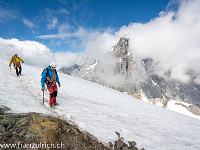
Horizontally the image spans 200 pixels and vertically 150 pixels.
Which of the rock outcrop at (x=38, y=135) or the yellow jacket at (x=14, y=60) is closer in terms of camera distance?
the rock outcrop at (x=38, y=135)

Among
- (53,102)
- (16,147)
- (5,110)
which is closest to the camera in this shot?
(16,147)

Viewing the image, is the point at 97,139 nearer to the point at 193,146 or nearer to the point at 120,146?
the point at 120,146

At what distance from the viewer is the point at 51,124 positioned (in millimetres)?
4867

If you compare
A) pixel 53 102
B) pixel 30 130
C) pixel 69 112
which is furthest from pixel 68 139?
pixel 53 102

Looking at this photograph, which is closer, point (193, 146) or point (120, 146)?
point (120, 146)

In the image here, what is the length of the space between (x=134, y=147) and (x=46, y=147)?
382 cm

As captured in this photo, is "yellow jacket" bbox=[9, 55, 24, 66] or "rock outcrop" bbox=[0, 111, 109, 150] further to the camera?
"yellow jacket" bbox=[9, 55, 24, 66]

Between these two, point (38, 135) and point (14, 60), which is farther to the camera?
point (14, 60)

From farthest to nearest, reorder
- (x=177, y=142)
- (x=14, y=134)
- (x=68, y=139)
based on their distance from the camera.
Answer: (x=177, y=142) < (x=68, y=139) < (x=14, y=134)

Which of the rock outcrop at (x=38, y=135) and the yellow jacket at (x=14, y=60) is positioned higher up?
the yellow jacket at (x=14, y=60)

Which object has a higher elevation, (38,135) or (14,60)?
(14,60)

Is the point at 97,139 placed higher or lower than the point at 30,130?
lower

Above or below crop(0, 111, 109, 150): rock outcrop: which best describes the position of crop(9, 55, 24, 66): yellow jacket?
above

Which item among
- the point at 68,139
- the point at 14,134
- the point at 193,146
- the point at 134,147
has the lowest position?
the point at 193,146
